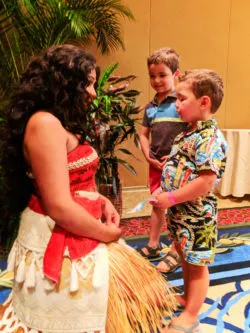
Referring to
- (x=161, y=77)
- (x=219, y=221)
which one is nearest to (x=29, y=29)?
(x=161, y=77)

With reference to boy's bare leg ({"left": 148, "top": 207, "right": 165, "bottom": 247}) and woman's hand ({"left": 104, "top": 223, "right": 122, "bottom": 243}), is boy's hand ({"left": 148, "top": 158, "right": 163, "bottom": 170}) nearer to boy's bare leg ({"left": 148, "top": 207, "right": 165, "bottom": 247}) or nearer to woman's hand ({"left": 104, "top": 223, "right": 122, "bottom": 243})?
boy's bare leg ({"left": 148, "top": 207, "right": 165, "bottom": 247})

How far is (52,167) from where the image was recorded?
2.97 feet

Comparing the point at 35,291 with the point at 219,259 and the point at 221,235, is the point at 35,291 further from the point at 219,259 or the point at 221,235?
the point at 221,235

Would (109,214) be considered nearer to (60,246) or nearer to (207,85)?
(60,246)

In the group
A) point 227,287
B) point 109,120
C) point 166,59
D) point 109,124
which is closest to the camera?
point 227,287

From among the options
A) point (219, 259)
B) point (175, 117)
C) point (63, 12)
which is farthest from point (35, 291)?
point (63, 12)

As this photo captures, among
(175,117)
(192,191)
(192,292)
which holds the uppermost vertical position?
(175,117)

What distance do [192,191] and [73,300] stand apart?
67cm

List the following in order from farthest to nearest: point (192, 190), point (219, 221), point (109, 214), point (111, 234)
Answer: point (219, 221) → point (192, 190) → point (109, 214) → point (111, 234)

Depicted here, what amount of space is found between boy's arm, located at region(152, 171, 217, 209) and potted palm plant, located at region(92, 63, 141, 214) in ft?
4.24

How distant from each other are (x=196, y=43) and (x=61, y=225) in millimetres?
3731

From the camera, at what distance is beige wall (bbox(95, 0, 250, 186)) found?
3.88m

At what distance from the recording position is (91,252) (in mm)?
1006

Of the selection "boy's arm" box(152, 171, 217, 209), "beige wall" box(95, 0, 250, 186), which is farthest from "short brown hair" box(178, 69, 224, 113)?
"beige wall" box(95, 0, 250, 186)
